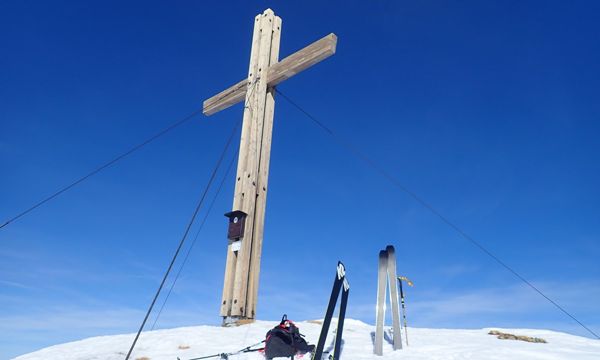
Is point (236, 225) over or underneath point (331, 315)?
over

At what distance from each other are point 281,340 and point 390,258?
229cm

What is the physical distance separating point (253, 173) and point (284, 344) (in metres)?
3.97

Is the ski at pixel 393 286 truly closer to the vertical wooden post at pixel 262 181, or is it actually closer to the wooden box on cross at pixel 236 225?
the vertical wooden post at pixel 262 181

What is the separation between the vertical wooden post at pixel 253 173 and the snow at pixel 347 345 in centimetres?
62

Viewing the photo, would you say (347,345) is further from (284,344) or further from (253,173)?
(253,173)

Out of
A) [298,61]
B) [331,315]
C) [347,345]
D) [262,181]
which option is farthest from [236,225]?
[298,61]

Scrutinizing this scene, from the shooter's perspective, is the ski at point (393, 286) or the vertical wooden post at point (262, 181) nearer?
the ski at point (393, 286)

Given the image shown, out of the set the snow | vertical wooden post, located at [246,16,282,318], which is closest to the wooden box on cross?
vertical wooden post, located at [246,16,282,318]

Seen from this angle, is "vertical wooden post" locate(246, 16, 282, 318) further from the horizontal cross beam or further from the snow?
the snow

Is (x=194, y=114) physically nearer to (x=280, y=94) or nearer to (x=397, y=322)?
(x=280, y=94)

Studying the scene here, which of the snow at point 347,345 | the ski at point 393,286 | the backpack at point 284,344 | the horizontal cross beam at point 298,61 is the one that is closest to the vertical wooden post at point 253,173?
the horizontal cross beam at point 298,61

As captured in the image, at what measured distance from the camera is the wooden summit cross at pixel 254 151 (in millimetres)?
8695

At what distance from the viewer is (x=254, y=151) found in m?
9.57

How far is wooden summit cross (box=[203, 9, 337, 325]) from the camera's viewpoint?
342 inches
